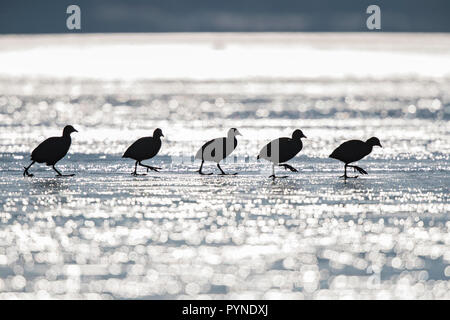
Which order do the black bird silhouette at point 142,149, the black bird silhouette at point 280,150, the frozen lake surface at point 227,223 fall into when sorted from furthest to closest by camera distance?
the black bird silhouette at point 142,149 < the black bird silhouette at point 280,150 < the frozen lake surface at point 227,223

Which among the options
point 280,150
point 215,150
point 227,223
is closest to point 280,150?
point 280,150

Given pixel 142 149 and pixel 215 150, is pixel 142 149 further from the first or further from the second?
pixel 215 150

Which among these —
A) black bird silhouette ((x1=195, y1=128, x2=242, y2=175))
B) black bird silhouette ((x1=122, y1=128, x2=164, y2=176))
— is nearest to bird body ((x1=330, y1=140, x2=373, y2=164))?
black bird silhouette ((x1=195, y1=128, x2=242, y2=175))

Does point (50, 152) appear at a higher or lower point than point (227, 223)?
higher

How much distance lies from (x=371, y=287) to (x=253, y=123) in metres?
17.6

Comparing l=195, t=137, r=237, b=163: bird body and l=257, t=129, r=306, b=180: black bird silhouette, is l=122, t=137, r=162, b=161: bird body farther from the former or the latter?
l=257, t=129, r=306, b=180: black bird silhouette

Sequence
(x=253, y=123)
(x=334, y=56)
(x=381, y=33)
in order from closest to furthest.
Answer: (x=253, y=123)
(x=334, y=56)
(x=381, y=33)

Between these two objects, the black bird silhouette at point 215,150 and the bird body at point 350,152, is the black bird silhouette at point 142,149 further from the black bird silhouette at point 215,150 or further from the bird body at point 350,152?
the bird body at point 350,152

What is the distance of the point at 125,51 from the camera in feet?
378

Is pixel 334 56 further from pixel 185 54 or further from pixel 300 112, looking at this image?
pixel 300 112

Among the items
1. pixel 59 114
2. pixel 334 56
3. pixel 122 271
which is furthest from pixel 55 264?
pixel 334 56

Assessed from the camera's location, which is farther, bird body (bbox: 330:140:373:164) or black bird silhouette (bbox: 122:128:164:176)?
black bird silhouette (bbox: 122:128:164:176)

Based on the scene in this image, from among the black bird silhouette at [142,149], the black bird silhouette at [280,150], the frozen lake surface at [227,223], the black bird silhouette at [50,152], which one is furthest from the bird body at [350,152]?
the black bird silhouette at [50,152]

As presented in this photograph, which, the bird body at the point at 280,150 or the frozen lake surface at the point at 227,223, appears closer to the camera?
the frozen lake surface at the point at 227,223
